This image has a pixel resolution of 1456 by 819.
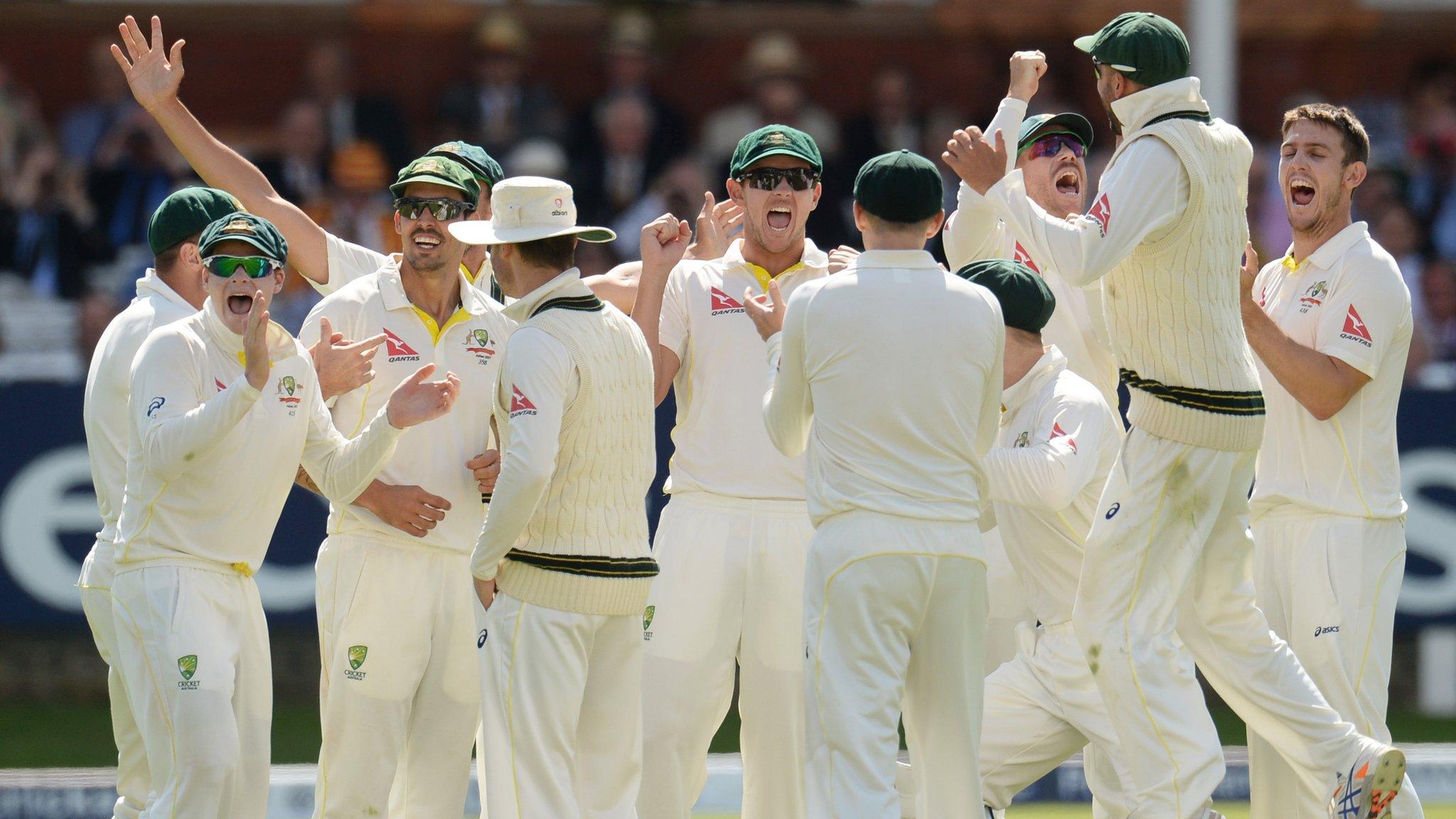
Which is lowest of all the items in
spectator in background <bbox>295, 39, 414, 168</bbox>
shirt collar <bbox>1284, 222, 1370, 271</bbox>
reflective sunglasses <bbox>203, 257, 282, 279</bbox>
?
reflective sunglasses <bbox>203, 257, 282, 279</bbox>

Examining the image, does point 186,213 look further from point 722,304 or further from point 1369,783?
point 1369,783

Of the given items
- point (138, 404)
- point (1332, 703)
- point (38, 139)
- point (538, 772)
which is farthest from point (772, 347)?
point (38, 139)

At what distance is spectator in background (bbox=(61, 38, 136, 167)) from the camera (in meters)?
12.4

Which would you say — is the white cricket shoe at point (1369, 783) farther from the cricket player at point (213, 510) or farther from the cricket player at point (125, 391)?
the cricket player at point (125, 391)

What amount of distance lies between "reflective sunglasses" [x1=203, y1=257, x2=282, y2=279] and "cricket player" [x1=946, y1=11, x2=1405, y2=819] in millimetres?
1965

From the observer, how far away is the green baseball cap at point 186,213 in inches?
240

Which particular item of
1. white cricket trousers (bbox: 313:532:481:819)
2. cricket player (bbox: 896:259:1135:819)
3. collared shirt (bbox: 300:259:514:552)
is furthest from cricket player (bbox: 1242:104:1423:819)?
white cricket trousers (bbox: 313:532:481:819)

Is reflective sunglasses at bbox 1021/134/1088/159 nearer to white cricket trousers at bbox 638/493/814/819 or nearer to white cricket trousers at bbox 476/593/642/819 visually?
white cricket trousers at bbox 638/493/814/819

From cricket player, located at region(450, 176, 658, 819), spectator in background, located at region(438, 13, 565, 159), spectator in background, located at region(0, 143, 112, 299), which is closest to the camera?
cricket player, located at region(450, 176, 658, 819)

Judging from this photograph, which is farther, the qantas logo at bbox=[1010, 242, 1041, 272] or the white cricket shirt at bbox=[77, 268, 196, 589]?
the qantas logo at bbox=[1010, 242, 1041, 272]

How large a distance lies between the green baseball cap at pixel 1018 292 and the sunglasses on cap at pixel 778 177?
0.60 meters

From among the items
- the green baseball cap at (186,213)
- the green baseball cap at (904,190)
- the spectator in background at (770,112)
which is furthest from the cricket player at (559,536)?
the spectator in background at (770,112)

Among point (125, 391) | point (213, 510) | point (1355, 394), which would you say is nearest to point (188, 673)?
point (213, 510)

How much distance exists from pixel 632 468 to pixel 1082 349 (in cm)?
190
